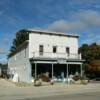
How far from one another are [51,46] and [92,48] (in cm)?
1496

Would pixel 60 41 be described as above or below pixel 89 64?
above

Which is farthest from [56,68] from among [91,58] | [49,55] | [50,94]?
[50,94]

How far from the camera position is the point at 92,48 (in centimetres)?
5084

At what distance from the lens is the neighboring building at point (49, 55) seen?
36.0 m

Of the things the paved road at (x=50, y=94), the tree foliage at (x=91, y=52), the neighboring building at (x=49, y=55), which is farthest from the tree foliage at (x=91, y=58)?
the paved road at (x=50, y=94)

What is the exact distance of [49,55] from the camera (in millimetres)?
37406

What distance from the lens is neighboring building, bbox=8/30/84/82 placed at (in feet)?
118

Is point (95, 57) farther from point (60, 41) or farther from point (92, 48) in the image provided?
point (60, 41)

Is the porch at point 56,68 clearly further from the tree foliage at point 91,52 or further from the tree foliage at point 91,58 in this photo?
the tree foliage at point 91,52

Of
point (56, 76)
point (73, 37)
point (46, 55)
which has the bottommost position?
point (56, 76)

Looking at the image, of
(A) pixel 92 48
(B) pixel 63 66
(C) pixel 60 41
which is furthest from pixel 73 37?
(A) pixel 92 48

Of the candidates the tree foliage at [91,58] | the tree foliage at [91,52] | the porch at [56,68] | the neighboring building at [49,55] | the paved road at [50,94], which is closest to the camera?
the paved road at [50,94]

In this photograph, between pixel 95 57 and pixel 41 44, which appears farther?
pixel 95 57

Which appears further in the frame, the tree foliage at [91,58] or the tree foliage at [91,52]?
the tree foliage at [91,52]
